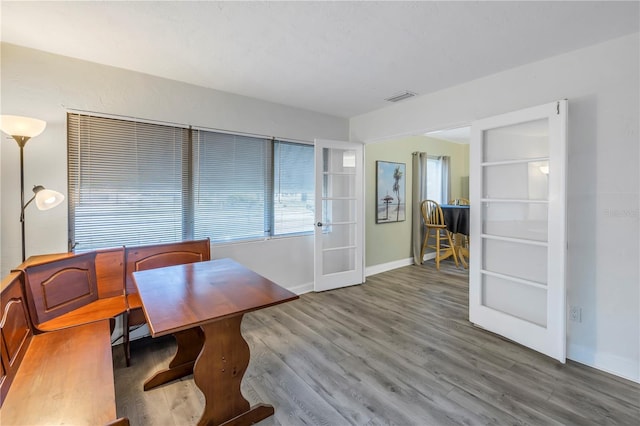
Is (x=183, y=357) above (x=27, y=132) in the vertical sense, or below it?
below

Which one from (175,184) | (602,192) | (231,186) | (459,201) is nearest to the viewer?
(602,192)

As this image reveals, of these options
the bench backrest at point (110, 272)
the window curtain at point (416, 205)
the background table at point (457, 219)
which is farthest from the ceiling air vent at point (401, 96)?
the bench backrest at point (110, 272)

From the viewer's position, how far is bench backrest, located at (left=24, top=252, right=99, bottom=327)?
188 cm

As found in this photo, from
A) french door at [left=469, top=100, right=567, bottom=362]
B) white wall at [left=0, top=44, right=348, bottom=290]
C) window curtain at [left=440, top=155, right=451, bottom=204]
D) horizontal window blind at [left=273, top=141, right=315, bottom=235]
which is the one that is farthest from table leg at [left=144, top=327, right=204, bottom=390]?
window curtain at [left=440, top=155, right=451, bottom=204]

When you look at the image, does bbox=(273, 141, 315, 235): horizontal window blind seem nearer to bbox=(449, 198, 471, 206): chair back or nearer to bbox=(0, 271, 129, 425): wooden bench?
bbox=(0, 271, 129, 425): wooden bench

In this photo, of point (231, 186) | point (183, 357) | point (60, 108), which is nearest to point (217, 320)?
point (183, 357)

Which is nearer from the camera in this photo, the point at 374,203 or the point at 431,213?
the point at 374,203

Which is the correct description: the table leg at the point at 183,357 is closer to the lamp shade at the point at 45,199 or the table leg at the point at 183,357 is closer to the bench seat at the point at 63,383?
the bench seat at the point at 63,383

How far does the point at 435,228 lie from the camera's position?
5.15 m

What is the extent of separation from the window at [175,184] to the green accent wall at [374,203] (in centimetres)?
128

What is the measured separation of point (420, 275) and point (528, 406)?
2925 millimetres

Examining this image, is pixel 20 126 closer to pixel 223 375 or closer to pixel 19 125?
pixel 19 125

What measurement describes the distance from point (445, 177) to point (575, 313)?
4.21 meters

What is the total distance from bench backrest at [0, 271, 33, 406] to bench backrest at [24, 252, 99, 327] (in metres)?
0.12
